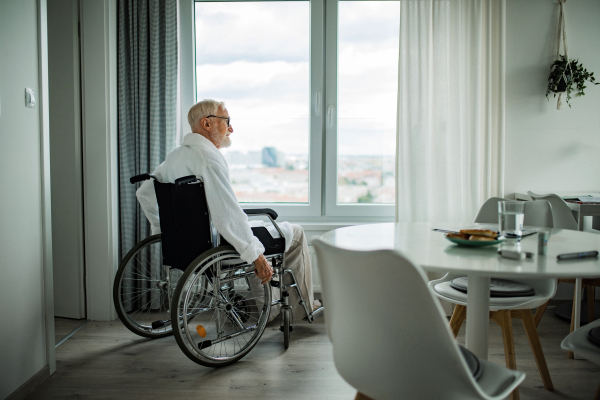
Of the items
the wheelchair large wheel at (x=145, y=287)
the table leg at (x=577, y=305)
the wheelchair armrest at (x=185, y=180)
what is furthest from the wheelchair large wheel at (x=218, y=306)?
the table leg at (x=577, y=305)

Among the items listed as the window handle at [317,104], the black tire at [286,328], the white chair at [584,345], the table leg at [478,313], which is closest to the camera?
the white chair at [584,345]

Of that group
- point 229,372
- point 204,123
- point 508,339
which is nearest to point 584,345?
point 508,339

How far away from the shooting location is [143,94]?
274cm

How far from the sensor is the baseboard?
1648 millimetres

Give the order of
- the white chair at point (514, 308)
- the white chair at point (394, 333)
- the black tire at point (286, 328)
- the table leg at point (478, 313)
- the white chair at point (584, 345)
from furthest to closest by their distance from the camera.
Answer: the black tire at point (286, 328) < the white chair at point (514, 308) < the table leg at point (478, 313) < the white chair at point (584, 345) < the white chair at point (394, 333)

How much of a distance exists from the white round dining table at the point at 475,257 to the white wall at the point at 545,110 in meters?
1.45

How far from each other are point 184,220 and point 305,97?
1492mm

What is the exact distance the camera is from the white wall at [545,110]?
287 cm

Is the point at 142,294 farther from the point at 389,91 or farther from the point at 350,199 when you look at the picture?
the point at 389,91

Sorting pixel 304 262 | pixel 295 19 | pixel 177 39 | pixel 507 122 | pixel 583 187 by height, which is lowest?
pixel 304 262

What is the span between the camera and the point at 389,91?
3.05m

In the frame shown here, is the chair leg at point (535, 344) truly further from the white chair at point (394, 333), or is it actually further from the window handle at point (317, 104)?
the window handle at point (317, 104)

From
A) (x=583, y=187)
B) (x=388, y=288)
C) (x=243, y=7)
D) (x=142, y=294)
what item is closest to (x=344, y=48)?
(x=243, y=7)

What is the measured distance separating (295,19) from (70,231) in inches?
79.9
